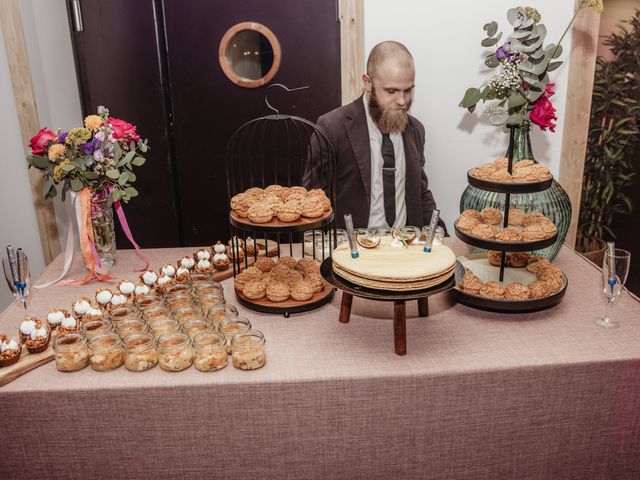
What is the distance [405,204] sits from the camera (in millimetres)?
3053

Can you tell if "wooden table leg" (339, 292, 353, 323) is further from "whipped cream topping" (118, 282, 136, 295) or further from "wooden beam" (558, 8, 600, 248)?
"wooden beam" (558, 8, 600, 248)

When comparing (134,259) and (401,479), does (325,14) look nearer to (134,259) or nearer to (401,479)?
(134,259)

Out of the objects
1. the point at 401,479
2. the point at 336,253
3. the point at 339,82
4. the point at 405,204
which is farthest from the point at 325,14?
the point at 401,479

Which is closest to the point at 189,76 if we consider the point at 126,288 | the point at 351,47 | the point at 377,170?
the point at 351,47

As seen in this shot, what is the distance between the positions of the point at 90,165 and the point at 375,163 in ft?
4.80

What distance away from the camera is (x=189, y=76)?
11.3 ft

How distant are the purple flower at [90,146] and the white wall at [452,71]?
1.71 meters

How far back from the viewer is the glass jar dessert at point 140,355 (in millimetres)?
1554

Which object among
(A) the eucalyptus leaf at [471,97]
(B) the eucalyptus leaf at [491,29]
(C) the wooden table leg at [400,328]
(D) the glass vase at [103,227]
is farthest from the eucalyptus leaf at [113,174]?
(B) the eucalyptus leaf at [491,29]

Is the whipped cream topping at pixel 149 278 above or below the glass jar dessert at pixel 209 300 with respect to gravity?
above

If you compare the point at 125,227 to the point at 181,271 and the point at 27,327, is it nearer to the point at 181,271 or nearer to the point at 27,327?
the point at 181,271

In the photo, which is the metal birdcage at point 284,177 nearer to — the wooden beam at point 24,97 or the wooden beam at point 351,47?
the wooden beam at point 351,47

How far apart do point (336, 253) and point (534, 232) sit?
625 millimetres

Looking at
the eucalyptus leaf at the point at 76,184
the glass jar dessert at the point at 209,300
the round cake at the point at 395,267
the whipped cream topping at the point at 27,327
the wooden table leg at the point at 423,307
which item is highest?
the eucalyptus leaf at the point at 76,184
